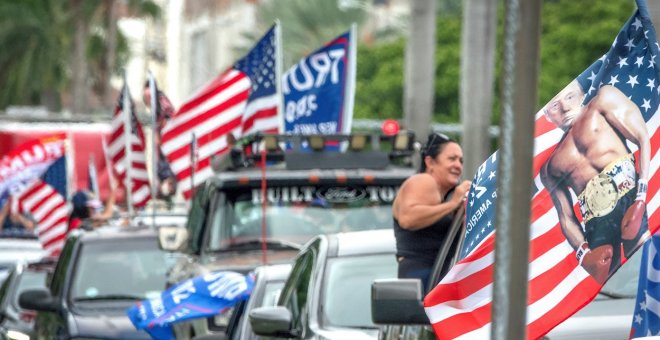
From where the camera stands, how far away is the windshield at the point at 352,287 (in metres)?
9.04

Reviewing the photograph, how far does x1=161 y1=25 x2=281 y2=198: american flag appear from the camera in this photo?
57.1ft

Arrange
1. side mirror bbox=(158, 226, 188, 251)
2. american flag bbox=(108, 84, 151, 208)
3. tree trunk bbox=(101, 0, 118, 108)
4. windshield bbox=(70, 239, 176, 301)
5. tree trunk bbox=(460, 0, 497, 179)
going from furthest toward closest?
1. tree trunk bbox=(101, 0, 118, 108)
2. tree trunk bbox=(460, 0, 497, 179)
3. american flag bbox=(108, 84, 151, 208)
4. windshield bbox=(70, 239, 176, 301)
5. side mirror bbox=(158, 226, 188, 251)

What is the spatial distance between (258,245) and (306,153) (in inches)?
38.8

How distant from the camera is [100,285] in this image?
14.1 meters

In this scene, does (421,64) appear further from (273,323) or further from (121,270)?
(273,323)

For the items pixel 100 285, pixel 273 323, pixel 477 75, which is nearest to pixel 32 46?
pixel 477 75

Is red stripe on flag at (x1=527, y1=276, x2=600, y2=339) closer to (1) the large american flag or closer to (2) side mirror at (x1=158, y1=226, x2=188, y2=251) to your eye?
(2) side mirror at (x1=158, y1=226, x2=188, y2=251)

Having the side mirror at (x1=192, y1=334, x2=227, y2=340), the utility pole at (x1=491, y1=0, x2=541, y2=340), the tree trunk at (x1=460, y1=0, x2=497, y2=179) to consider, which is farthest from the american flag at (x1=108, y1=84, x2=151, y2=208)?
the utility pole at (x1=491, y1=0, x2=541, y2=340)

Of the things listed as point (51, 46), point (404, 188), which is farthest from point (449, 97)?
Result: point (404, 188)

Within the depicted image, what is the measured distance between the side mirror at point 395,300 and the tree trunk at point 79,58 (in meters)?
38.3

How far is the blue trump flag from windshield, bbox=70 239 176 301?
22.9ft

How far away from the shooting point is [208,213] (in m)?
13.7

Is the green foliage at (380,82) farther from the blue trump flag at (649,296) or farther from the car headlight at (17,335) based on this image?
the blue trump flag at (649,296)

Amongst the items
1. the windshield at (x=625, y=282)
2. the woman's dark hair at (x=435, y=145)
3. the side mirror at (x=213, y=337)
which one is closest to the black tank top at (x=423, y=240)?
the woman's dark hair at (x=435, y=145)
